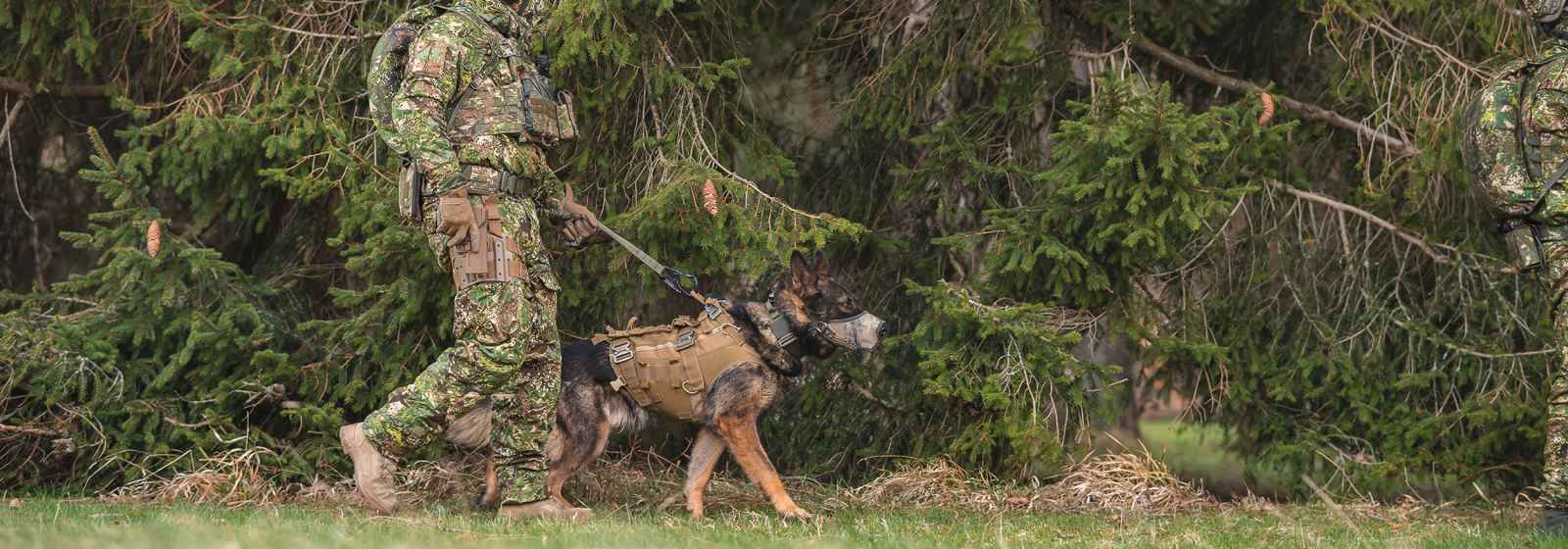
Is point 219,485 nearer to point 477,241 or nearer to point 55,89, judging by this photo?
point 477,241

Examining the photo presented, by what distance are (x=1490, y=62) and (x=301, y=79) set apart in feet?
20.7

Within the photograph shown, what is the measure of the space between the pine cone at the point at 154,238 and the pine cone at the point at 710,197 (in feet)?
9.21

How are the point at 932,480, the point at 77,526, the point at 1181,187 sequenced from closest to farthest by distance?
the point at 77,526 < the point at 1181,187 < the point at 932,480

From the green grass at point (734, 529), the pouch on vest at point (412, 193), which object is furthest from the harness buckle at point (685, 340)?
the pouch on vest at point (412, 193)

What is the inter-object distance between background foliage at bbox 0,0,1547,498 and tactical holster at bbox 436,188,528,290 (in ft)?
3.94

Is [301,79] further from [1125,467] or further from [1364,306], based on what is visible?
[1364,306]

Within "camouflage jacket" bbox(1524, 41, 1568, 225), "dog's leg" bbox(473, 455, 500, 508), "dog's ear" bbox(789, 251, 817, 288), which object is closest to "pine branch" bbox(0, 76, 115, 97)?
"dog's leg" bbox(473, 455, 500, 508)

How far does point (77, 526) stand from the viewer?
486cm

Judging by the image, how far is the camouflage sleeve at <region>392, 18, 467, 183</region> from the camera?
5.11 m

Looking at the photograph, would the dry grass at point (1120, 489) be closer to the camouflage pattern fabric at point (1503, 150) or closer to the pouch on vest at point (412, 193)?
the camouflage pattern fabric at point (1503, 150)

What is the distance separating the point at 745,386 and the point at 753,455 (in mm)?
311

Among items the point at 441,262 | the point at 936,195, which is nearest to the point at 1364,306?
the point at 936,195

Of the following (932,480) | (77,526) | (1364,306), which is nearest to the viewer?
(77,526)

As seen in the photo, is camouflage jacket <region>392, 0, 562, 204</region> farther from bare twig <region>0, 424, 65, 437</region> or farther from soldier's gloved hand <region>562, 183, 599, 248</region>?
bare twig <region>0, 424, 65, 437</region>
